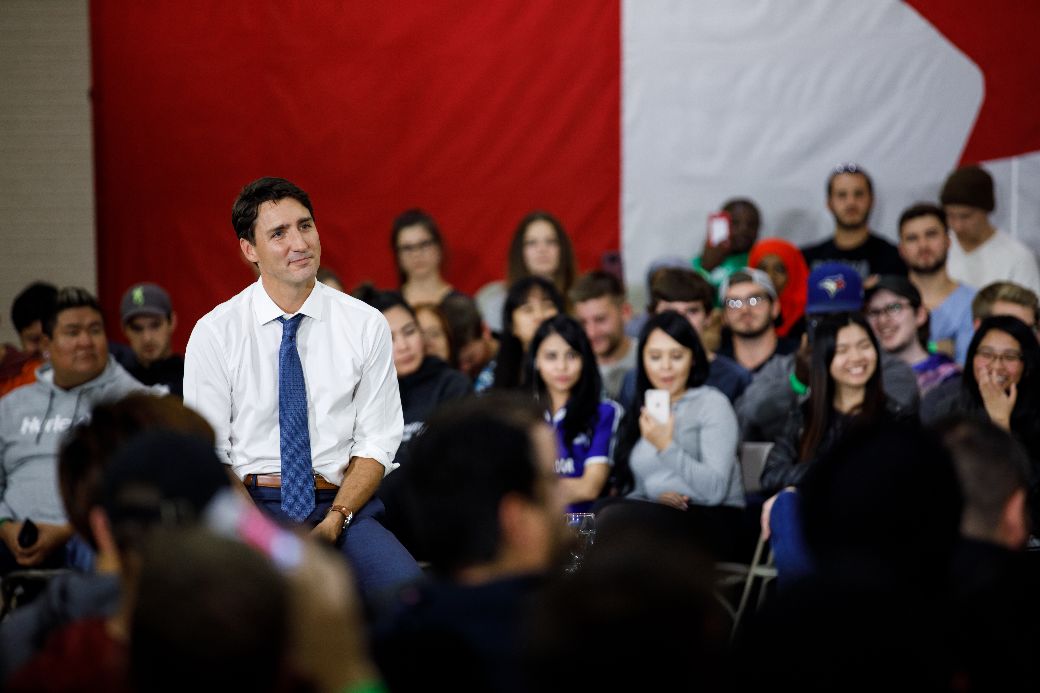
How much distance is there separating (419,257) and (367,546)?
306 centimetres

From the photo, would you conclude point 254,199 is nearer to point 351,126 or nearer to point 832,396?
point 832,396

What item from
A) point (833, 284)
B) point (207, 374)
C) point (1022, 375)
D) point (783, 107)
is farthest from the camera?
point (783, 107)

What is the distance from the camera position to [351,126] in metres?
6.76

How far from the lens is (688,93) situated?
640 cm

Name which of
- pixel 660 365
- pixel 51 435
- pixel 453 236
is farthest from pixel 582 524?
pixel 453 236

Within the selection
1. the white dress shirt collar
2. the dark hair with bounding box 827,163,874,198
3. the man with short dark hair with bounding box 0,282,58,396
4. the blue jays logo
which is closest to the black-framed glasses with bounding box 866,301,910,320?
the blue jays logo

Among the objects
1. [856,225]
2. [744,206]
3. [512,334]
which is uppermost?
[744,206]

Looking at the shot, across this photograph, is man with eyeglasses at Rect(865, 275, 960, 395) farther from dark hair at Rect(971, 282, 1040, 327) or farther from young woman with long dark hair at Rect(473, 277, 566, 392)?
young woman with long dark hair at Rect(473, 277, 566, 392)

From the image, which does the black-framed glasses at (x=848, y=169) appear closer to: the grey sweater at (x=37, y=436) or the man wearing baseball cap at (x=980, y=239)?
the man wearing baseball cap at (x=980, y=239)

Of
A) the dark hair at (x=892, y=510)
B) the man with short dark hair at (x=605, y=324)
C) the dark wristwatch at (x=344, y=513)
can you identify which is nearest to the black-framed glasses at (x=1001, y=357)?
the man with short dark hair at (x=605, y=324)

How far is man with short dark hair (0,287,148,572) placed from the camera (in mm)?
4496

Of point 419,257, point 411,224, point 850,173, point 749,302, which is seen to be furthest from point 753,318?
point 411,224

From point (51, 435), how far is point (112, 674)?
3158 mm

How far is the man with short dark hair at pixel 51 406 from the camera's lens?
4.50 m
